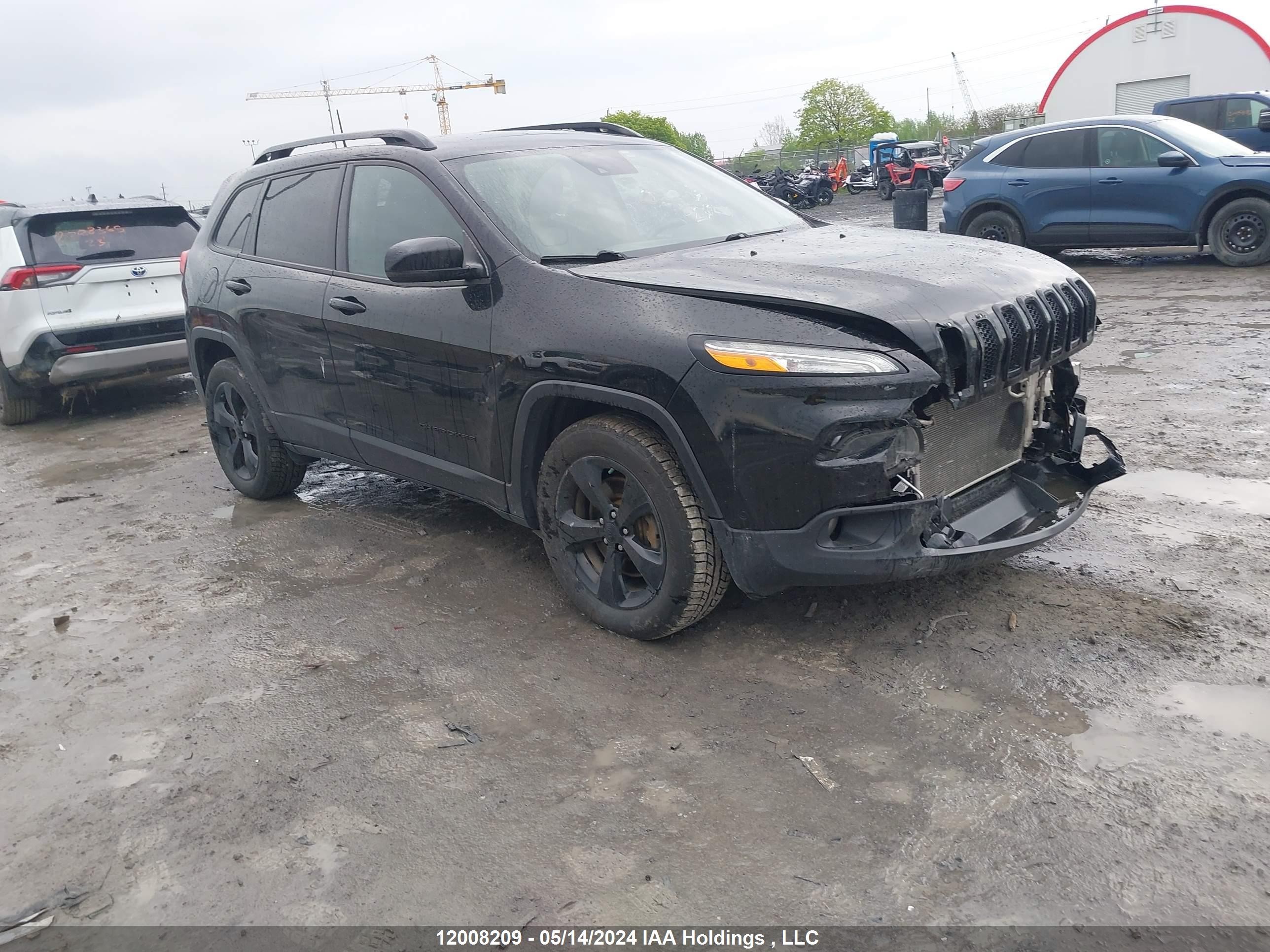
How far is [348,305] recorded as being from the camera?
4.43 metres

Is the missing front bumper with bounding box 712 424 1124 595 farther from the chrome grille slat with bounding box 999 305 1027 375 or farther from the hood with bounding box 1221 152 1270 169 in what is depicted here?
the hood with bounding box 1221 152 1270 169

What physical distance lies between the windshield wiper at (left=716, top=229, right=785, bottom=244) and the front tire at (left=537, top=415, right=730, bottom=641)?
1.13 m

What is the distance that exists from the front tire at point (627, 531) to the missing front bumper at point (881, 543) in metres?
0.14

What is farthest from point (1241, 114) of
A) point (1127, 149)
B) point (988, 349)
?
point (988, 349)

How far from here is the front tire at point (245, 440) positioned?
17.9 feet

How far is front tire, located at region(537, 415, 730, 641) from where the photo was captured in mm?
3352

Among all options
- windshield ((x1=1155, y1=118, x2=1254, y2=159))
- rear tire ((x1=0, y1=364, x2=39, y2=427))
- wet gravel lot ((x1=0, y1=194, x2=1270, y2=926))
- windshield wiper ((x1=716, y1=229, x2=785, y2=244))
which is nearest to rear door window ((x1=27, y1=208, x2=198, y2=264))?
rear tire ((x1=0, y1=364, x2=39, y2=427))

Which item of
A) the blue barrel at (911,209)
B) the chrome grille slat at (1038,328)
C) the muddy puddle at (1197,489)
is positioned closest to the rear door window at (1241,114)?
the blue barrel at (911,209)

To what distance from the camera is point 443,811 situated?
281 cm

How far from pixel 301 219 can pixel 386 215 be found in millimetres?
752

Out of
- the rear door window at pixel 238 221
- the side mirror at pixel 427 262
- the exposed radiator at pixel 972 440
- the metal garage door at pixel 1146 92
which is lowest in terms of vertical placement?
the exposed radiator at pixel 972 440

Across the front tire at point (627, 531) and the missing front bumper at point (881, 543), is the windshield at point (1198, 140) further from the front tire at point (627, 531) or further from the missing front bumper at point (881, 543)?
the front tire at point (627, 531)

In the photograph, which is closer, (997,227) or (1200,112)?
(997,227)

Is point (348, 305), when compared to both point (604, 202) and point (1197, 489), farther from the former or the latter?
point (1197, 489)
